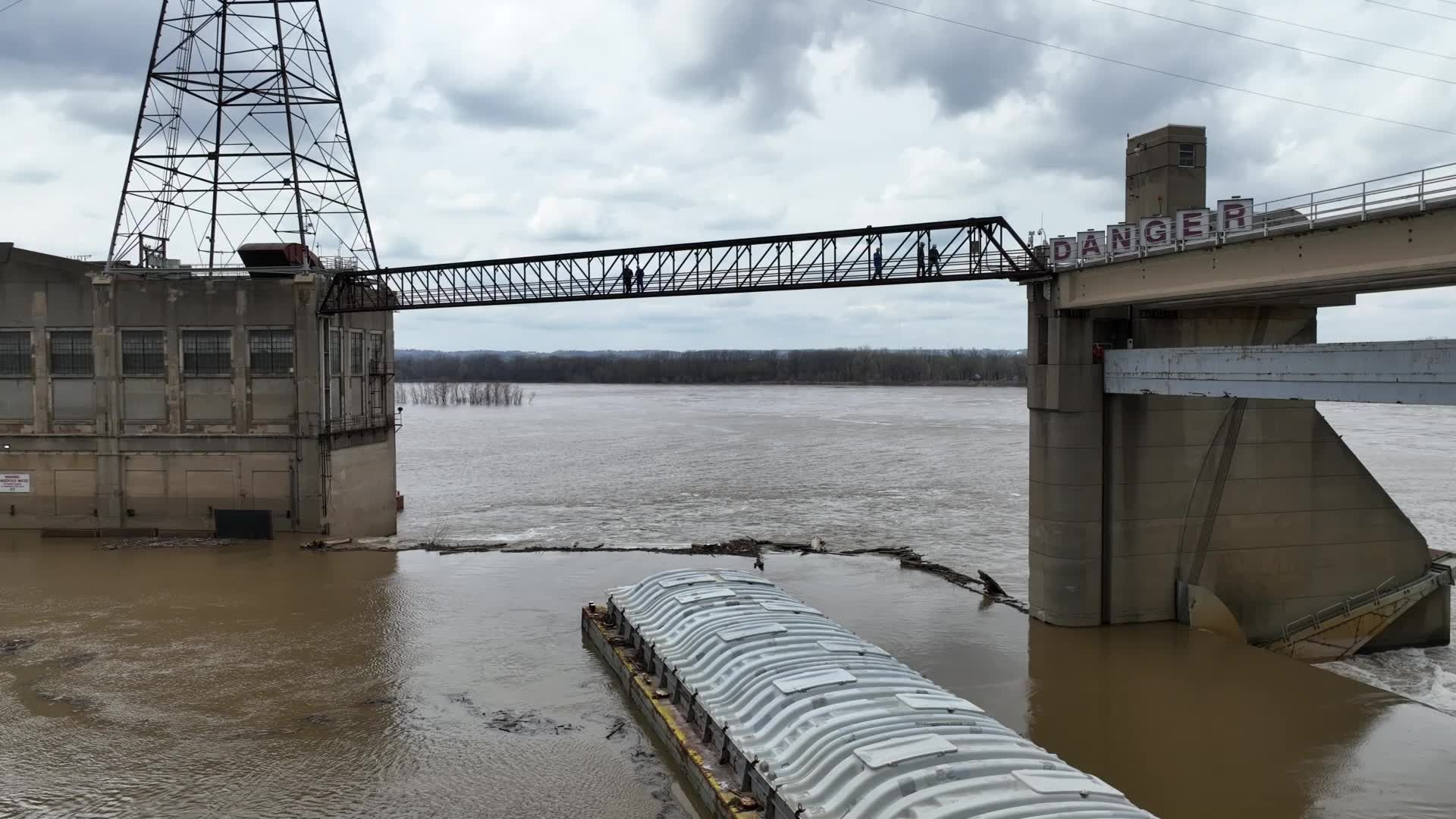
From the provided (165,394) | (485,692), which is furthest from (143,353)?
(485,692)

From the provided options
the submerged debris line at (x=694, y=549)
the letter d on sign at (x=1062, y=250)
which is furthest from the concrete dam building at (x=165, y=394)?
the letter d on sign at (x=1062, y=250)

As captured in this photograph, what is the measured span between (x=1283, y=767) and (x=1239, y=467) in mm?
10327

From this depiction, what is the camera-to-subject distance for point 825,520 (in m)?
46.1

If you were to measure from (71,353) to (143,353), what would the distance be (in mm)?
2749

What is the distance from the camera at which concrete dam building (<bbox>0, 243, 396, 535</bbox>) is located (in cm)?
3609

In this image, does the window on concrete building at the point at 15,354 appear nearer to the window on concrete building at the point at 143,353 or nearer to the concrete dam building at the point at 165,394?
the concrete dam building at the point at 165,394

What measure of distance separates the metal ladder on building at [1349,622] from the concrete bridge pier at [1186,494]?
220 mm

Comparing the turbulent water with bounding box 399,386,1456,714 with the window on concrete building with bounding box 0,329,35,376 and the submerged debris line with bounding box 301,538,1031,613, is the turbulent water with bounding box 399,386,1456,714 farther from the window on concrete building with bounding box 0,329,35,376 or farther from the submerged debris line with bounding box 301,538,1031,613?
the window on concrete building with bounding box 0,329,35,376

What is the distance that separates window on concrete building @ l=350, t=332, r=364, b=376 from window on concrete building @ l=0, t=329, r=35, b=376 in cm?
1091

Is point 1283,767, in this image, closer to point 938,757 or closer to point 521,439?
point 938,757

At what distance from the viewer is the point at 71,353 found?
120 ft

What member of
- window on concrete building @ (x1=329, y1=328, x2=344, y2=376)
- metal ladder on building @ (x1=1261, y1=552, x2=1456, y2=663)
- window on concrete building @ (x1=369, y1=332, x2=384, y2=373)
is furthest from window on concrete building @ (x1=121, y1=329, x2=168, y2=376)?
metal ladder on building @ (x1=1261, y1=552, x2=1456, y2=663)

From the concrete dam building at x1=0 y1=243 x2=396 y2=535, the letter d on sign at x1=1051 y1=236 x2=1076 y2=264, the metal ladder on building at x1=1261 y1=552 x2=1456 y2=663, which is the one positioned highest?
the letter d on sign at x1=1051 y1=236 x2=1076 y2=264

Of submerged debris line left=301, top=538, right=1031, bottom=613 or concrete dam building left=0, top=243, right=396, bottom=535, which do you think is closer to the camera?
submerged debris line left=301, top=538, right=1031, bottom=613
